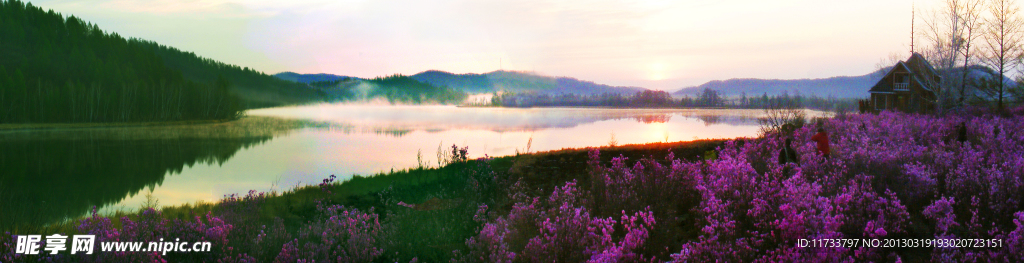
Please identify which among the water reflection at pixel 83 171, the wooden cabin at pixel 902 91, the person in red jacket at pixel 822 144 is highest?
the wooden cabin at pixel 902 91

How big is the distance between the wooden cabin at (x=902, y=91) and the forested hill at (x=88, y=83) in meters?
93.8

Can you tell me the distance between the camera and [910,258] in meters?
5.62

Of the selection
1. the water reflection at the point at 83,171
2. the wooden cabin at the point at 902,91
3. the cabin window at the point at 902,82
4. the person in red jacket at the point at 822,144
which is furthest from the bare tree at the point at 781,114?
the cabin window at the point at 902,82

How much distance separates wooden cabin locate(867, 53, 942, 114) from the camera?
45.1 metres

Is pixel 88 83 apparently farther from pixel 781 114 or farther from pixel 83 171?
pixel 781 114

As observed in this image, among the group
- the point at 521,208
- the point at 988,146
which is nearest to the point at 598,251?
the point at 521,208

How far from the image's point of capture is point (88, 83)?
9069 cm

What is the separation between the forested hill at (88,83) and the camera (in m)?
71.8

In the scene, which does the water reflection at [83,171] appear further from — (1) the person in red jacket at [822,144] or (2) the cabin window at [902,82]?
(2) the cabin window at [902,82]

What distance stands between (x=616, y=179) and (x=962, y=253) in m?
4.65

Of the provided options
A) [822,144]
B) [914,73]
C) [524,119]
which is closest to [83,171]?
[822,144]

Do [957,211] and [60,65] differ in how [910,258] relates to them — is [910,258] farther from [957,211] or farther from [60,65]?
[60,65]

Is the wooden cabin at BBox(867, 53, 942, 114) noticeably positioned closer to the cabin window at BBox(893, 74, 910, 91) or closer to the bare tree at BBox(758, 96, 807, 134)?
the cabin window at BBox(893, 74, 910, 91)

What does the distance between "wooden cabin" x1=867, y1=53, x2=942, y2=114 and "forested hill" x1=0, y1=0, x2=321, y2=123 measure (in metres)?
93.8
